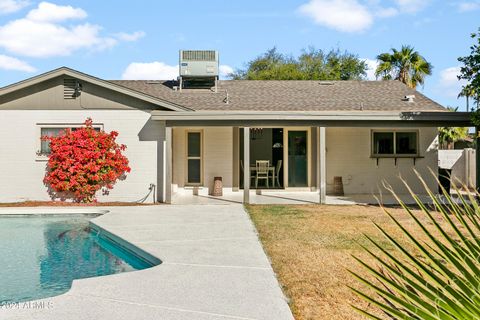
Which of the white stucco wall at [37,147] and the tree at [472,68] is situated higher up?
the tree at [472,68]

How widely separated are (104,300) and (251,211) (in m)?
6.74

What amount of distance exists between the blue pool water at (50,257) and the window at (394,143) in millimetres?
9902

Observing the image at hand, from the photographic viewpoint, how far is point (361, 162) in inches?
591

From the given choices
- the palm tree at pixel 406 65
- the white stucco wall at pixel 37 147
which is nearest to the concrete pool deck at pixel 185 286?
the white stucco wall at pixel 37 147

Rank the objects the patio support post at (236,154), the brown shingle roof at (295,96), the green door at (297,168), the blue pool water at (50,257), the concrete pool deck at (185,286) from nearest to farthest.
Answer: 1. the concrete pool deck at (185,286)
2. the blue pool water at (50,257)
3. the brown shingle roof at (295,96)
4. the patio support post at (236,154)
5. the green door at (297,168)

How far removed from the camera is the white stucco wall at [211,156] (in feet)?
48.5

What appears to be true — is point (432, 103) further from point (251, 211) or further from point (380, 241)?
point (380, 241)

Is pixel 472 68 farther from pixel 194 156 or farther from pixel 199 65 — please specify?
pixel 199 65

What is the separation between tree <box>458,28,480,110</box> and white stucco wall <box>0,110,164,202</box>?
8.44m

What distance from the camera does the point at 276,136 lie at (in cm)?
1541

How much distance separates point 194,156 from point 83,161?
3776 mm

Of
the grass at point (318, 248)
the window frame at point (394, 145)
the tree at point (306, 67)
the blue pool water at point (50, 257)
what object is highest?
the tree at point (306, 67)

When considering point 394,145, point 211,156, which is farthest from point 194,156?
point 394,145

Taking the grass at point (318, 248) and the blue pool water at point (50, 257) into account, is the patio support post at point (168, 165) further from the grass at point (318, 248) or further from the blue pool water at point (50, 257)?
the blue pool water at point (50, 257)
